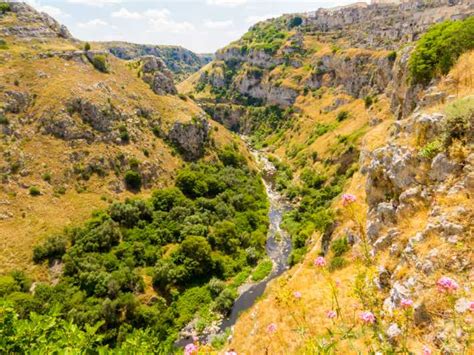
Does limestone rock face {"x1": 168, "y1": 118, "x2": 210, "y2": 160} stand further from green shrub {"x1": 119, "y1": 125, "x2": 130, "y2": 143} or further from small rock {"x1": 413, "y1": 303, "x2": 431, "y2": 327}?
small rock {"x1": 413, "y1": 303, "x2": 431, "y2": 327}

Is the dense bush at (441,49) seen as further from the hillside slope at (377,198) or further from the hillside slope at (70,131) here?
the hillside slope at (70,131)

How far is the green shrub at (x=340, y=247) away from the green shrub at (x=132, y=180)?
37017 millimetres

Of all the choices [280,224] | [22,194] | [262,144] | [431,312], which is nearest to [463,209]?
[431,312]

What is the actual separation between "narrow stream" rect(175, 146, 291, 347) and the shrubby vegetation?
1157 mm

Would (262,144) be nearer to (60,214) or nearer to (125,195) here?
(125,195)

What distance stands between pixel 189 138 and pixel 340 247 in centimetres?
4778

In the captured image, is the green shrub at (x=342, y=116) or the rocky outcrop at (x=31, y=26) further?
the green shrub at (x=342, y=116)

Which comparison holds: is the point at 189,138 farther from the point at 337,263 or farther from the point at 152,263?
the point at 337,263

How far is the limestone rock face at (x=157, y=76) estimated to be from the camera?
2950 inches

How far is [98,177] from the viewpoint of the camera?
51562mm

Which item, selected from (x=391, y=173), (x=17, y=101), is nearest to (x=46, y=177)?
(x=17, y=101)

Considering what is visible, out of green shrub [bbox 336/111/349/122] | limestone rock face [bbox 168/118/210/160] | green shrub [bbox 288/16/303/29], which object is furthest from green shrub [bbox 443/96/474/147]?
green shrub [bbox 288/16/303/29]

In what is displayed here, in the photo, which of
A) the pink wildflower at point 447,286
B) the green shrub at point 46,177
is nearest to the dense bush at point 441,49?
the pink wildflower at point 447,286

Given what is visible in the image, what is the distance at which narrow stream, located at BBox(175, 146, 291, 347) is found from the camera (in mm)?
35606
